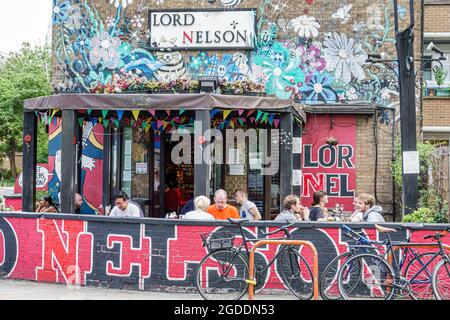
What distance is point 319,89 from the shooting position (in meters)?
15.2

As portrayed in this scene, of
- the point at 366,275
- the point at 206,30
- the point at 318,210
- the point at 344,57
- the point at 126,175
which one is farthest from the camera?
the point at 126,175

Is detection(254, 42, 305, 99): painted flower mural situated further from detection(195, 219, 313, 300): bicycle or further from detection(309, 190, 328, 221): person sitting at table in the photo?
detection(195, 219, 313, 300): bicycle

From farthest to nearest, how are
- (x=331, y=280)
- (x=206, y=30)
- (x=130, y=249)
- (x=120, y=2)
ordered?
(x=120, y=2) → (x=206, y=30) → (x=130, y=249) → (x=331, y=280)

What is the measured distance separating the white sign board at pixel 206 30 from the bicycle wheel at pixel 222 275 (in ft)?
26.2

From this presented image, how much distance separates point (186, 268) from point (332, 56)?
7988 mm

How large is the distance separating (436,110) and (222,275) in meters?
15.4

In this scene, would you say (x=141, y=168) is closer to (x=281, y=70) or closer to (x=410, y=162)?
(x=281, y=70)

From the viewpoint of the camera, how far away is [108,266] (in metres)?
9.33

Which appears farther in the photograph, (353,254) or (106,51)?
(106,51)

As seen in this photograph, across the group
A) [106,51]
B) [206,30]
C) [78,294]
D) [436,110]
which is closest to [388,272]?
[78,294]

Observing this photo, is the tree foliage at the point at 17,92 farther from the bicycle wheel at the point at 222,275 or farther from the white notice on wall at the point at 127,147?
the bicycle wheel at the point at 222,275
